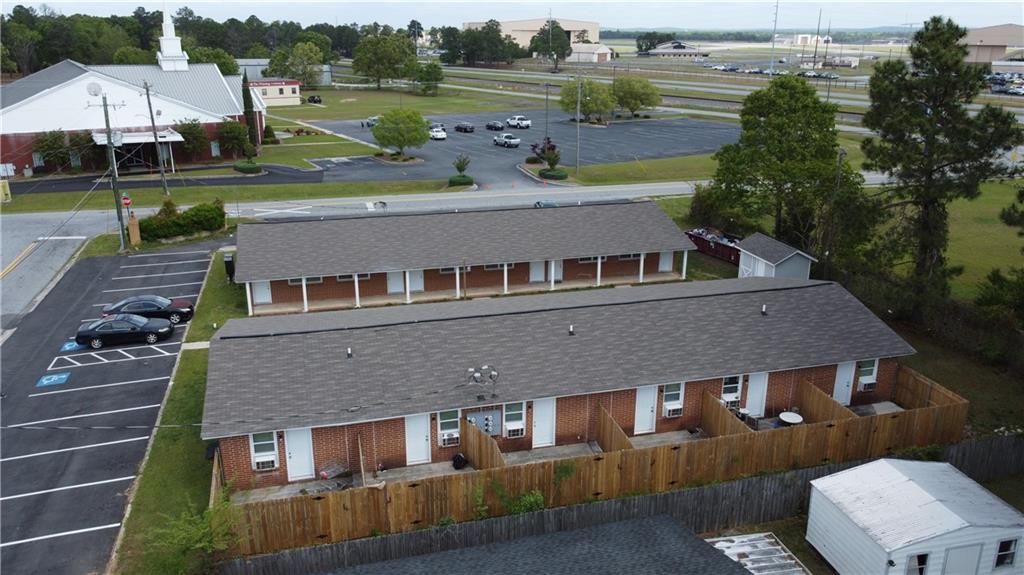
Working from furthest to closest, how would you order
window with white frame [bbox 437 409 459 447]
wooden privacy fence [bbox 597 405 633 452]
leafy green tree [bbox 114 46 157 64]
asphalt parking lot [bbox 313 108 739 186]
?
leafy green tree [bbox 114 46 157 64] → asphalt parking lot [bbox 313 108 739 186] → window with white frame [bbox 437 409 459 447] → wooden privacy fence [bbox 597 405 633 452]

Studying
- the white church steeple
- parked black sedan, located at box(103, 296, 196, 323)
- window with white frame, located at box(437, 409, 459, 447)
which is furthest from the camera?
the white church steeple

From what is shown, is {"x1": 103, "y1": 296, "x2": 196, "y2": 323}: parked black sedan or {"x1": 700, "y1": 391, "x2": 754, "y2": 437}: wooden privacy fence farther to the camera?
{"x1": 103, "y1": 296, "x2": 196, "y2": 323}: parked black sedan

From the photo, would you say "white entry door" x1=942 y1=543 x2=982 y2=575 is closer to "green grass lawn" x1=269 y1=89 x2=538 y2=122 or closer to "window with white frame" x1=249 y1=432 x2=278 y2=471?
"window with white frame" x1=249 y1=432 x2=278 y2=471

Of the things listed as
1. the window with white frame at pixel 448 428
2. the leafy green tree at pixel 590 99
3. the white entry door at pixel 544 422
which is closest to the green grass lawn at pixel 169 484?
the window with white frame at pixel 448 428

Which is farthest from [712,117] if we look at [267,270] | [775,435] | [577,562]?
[577,562]

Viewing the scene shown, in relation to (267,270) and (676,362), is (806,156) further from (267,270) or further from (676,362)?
(267,270)

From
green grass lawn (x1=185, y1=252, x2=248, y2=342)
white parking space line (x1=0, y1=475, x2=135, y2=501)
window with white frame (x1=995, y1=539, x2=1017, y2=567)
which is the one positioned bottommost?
white parking space line (x1=0, y1=475, x2=135, y2=501)

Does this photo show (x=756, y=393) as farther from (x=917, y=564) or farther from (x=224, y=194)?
(x=224, y=194)

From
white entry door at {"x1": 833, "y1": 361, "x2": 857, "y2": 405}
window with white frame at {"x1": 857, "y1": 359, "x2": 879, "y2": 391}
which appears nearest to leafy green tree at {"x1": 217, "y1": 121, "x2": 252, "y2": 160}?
white entry door at {"x1": 833, "y1": 361, "x2": 857, "y2": 405}
